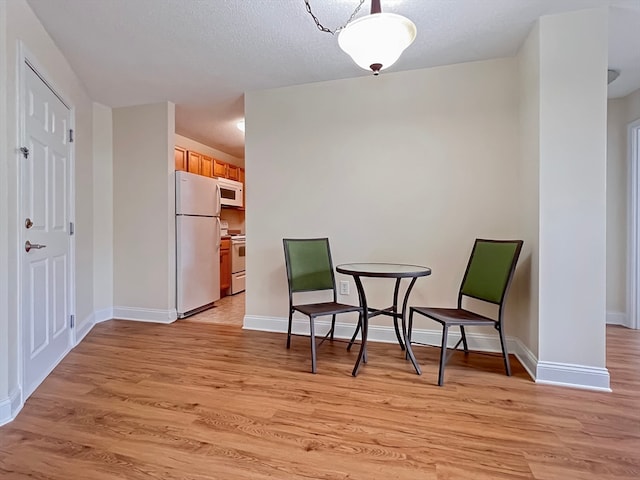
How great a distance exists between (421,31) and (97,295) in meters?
3.93

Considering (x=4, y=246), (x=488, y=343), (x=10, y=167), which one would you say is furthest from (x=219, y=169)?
(x=488, y=343)

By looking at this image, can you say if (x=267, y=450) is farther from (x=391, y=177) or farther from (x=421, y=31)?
(x=421, y=31)

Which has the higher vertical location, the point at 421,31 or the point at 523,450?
the point at 421,31

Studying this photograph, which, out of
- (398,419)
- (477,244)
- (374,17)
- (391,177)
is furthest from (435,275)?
(374,17)

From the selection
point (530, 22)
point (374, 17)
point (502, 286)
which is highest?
point (530, 22)

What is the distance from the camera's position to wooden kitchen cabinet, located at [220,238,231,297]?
15.9 ft

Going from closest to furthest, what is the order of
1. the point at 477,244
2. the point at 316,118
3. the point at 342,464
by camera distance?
the point at 342,464 → the point at 477,244 → the point at 316,118

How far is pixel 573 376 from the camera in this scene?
2088 millimetres

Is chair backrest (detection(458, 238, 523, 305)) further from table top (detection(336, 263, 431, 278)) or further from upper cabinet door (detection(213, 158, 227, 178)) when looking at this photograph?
upper cabinet door (detection(213, 158, 227, 178))

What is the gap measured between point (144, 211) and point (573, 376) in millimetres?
4023

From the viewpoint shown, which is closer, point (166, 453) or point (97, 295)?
point (166, 453)

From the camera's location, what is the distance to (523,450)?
4.85 ft

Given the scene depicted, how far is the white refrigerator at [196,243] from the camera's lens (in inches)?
147

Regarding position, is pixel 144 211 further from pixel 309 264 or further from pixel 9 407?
pixel 9 407
